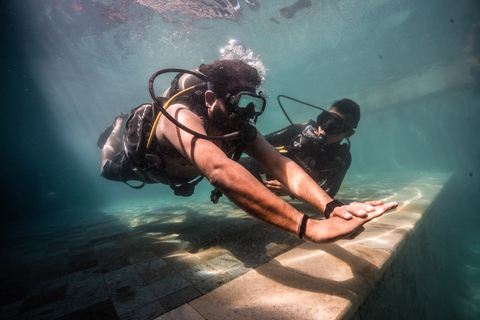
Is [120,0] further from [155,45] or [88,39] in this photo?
[88,39]

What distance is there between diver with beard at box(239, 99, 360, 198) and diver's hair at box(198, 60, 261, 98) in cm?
241

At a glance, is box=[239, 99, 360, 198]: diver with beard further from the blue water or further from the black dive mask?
the blue water

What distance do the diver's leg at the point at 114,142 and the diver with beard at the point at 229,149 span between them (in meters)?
3.14

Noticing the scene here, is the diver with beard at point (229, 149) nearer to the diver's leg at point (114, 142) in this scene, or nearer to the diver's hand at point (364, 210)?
the diver's hand at point (364, 210)

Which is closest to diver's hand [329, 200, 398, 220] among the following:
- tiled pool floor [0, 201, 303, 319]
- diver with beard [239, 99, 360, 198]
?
tiled pool floor [0, 201, 303, 319]

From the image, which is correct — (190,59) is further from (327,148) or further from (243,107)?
(243,107)

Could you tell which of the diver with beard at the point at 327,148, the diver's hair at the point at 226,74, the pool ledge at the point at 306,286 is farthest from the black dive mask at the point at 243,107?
the diver with beard at the point at 327,148

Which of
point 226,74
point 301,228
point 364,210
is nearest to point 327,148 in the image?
point 226,74

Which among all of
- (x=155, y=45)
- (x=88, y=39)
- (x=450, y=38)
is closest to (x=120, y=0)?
(x=155, y=45)

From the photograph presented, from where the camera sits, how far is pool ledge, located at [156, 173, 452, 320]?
1.10 metres

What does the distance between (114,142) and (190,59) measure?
44.9ft

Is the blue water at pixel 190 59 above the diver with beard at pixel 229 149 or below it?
above

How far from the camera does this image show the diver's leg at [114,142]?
5312 millimetres

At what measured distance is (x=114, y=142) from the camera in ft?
18.3
